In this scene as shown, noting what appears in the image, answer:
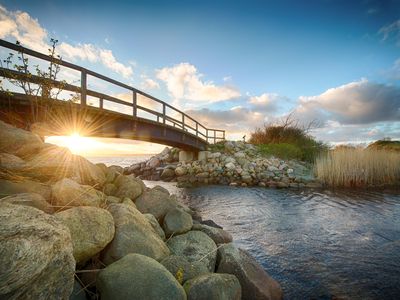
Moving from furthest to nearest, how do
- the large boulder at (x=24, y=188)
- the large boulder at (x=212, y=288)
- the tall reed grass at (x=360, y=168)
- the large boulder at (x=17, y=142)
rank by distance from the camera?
the tall reed grass at (x=360, y=168)
the large boulder at (x=17, y=142)
the large boulder at (x=24, y=188)
the large boulder at (x=212, y=288)

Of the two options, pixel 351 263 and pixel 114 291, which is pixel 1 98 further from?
pixel 351 263

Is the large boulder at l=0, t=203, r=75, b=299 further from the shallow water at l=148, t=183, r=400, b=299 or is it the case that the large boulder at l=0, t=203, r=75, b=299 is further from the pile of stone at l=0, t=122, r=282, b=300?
the shallow water at l=148, t=183, r=400, b=299

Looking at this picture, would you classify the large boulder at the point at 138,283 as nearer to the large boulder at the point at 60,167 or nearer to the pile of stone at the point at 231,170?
the large boulder at the point at 60,167

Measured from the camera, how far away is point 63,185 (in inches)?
115

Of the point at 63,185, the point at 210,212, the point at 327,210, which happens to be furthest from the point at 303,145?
the point at 63,185

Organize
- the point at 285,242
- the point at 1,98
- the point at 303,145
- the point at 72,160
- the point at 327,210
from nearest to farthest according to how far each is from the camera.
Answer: the point at 72,160
the point at 285,242
the point at 1,98
the point at 327,210
the point at 303,145

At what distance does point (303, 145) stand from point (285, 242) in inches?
788

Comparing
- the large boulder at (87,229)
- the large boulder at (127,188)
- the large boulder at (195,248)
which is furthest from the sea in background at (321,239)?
the large boulder at (87,229)

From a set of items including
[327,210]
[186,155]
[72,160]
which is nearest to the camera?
[72,160]

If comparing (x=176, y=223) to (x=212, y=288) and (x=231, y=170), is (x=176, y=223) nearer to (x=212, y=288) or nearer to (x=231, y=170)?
(x=212, y=288)

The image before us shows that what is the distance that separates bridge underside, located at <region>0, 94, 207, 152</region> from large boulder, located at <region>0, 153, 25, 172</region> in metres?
2.96

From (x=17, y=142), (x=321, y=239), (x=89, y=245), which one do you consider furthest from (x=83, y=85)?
(x=321, y=239)

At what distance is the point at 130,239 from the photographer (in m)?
2.68

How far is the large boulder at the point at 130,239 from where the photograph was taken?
257 centimetres
